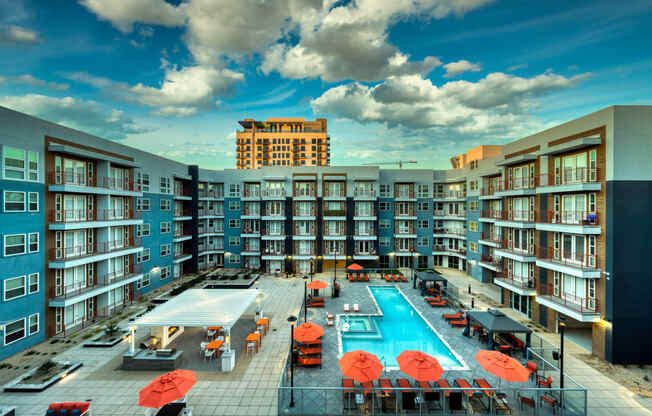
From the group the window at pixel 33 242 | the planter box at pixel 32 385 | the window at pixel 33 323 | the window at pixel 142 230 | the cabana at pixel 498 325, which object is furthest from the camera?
the window at pixel 142 230

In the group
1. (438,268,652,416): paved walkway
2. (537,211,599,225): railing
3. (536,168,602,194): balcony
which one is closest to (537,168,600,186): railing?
(536,168,602,194): balcony

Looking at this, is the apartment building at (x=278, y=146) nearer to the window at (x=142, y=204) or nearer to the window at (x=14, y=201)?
the window at (x=142, y=204)

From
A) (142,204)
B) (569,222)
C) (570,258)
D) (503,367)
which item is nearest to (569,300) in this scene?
(570,258)

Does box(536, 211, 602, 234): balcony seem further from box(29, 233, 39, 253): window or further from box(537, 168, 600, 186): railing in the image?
box(29, 233, 39, 253): window

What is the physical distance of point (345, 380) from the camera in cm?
1304

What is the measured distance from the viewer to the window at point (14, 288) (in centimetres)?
1579

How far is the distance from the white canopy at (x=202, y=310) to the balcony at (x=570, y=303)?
64.9 ft

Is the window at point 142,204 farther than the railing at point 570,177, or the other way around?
the window at point 142,204

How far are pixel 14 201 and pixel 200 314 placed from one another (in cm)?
1282

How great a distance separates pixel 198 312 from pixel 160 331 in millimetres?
2680

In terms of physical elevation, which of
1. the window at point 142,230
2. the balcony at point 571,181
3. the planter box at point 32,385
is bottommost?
the planter box at point 32,385

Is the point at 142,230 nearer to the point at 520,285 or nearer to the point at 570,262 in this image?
the point at 520,285

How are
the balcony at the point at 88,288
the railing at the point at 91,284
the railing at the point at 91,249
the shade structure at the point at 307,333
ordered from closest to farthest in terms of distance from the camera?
the shade structure at the point at 307,333, the balcony at the point at 88,288, the railing at the point at 91,284, the railing at the point at 91,249

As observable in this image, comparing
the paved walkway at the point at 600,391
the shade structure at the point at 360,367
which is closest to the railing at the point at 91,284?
the shade structure at the point at 360,367
